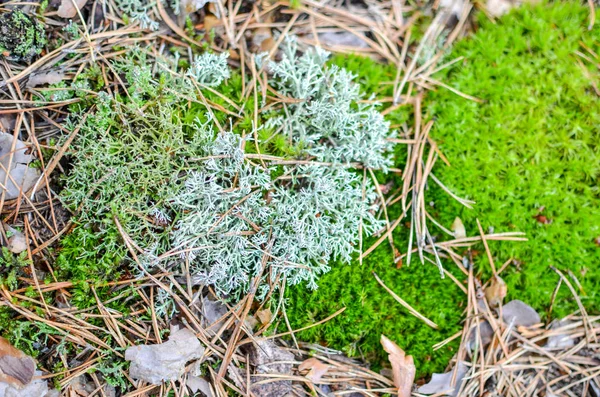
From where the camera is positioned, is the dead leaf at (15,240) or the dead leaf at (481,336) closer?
the dead leaf at (15,240)

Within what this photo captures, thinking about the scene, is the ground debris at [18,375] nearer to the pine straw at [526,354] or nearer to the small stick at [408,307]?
the small stick at [408,307]

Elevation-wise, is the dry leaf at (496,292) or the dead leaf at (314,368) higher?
the dry leaf at (496,292)

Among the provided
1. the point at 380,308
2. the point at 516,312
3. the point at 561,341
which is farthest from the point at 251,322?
the point at 561,341

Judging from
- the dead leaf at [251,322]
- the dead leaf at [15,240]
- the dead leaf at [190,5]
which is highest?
the dead leaf at [190,5]

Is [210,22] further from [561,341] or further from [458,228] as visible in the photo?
[561,341]

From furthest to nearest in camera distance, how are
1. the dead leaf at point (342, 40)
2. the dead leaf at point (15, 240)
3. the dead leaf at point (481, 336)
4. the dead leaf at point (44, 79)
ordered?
the dead leaf at point (342, 40)
the dead leaf at point (481, 336)
the dead leaf at point (44, 79)
the dead leaf at point (15, 240)

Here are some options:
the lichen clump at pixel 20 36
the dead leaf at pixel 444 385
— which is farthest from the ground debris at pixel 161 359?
the lichen clump at pixel 20 36

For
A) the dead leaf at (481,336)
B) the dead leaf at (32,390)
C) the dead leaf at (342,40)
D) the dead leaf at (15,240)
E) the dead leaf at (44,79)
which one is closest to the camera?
the dead leaf at (32,390)

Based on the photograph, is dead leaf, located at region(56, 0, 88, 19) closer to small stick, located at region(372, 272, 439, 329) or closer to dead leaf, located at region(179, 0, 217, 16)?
dead leaf, located at region(179, 0, 217, 16)
